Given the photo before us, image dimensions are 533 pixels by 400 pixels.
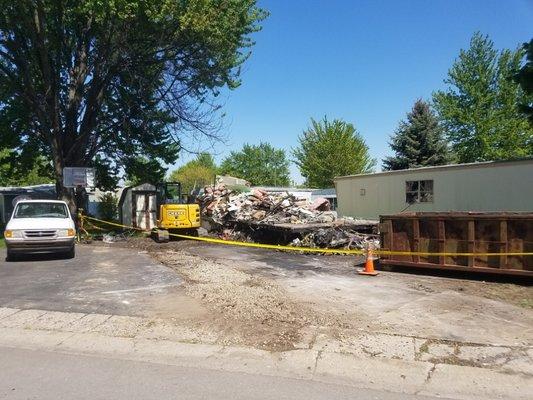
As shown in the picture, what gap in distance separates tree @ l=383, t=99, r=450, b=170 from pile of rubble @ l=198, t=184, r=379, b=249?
15.5 metres

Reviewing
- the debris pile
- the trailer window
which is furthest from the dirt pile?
the trailer window

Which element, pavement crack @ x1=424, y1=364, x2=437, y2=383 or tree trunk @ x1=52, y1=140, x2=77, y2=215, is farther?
tree trunk @ x1=52, y1=140, x2=77, y2=215

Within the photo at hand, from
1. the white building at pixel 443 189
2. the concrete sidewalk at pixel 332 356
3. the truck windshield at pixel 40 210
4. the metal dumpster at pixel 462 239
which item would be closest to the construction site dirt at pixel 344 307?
the concrete sidewalk at pixel 332 356

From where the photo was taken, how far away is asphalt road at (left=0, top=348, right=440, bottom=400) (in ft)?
16.3

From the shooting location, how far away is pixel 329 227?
1812 cm

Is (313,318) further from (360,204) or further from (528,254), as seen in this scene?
(360,204)

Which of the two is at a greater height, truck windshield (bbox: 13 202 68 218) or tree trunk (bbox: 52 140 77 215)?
tree trunk (bbox: 52 140 77 215)

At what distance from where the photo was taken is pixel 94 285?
1116cm

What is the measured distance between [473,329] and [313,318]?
234 centimetres

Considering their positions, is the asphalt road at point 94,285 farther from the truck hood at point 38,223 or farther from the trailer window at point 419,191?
the trailer window at point 419,191

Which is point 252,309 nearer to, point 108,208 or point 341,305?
point 341,305

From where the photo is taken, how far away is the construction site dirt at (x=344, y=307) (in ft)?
22.9

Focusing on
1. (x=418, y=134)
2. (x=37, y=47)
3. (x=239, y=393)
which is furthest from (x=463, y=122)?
(x=239, y=393)

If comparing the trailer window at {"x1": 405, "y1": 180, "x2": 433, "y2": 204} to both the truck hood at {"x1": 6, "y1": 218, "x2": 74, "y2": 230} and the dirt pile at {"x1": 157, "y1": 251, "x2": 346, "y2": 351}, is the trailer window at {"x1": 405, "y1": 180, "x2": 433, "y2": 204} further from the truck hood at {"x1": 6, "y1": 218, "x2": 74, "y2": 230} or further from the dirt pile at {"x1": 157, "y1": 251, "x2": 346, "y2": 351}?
the truck hood at {"x1": 6, "y1": 218, "x2": 74, "y2": 230}
